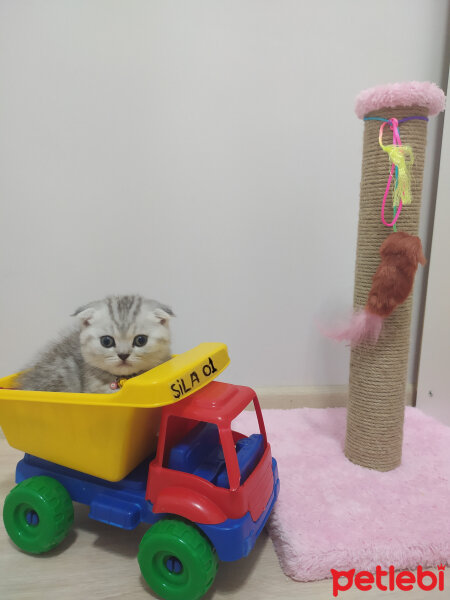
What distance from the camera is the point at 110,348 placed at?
0.78 metres

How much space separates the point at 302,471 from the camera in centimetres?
96

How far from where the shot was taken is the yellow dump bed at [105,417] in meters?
0.67

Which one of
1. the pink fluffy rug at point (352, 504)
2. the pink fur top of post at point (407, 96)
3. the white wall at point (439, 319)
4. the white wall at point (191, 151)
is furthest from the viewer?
the white wall at point (439, 319)

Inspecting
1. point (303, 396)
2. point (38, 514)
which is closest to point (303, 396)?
point (303, 396)

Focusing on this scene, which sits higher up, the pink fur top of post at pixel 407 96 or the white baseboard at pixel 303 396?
the pink fur top of post at pixel 407 96

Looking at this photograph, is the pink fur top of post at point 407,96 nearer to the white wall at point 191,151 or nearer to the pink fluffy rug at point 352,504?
the white wall at point 191,151

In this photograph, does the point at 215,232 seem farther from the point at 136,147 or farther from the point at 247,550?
the point at 247,550

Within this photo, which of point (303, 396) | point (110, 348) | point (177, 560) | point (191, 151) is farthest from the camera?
point (303, 396)

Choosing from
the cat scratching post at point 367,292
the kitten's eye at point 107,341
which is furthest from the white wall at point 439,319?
the kitten's eye at point 107,341

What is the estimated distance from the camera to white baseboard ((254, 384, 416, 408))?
1309mm

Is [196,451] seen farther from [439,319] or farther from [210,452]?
[439,319]

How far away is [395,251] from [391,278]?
56 millimetres

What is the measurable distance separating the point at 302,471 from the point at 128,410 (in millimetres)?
489

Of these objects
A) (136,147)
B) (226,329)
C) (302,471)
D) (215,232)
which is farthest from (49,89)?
(302,471)
